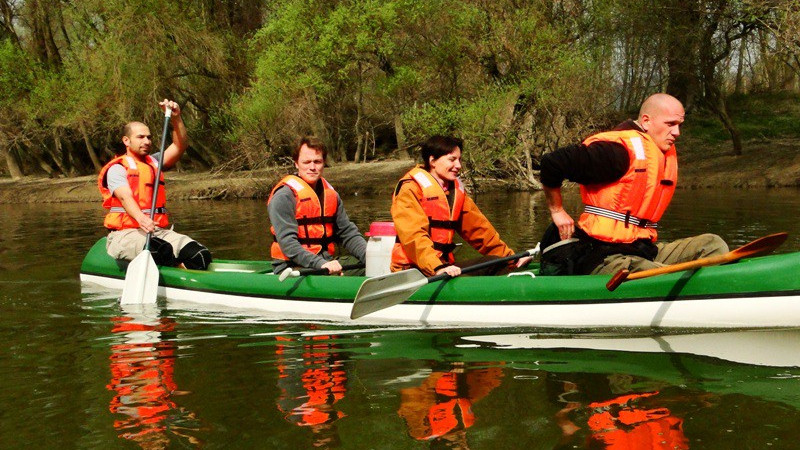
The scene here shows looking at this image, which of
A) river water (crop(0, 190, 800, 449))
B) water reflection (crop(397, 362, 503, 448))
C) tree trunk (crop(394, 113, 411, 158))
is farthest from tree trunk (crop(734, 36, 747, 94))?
water reflection (crop(397, 362, 503, 448))

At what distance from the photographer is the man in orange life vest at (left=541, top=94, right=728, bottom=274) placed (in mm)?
4484

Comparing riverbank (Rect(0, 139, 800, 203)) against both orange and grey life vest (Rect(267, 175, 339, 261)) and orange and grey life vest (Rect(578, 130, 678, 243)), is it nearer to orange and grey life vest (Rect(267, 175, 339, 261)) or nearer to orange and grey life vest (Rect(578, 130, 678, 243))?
orange and grey life vest (Rect(267, 175, 339, 261))

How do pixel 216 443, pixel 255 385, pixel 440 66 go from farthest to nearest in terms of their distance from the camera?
1. pixel 440 66
2. pixel 255 385
3. pixel 216 443

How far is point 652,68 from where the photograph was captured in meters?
22.6

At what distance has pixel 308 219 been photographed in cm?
588

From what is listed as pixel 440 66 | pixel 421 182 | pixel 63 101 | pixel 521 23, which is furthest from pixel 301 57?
pixel 421 182

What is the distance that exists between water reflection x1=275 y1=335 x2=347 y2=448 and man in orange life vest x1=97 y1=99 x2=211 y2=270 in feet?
6.53

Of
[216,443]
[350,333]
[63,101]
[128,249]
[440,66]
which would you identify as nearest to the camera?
[216,443]

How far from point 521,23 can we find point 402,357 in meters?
11.5

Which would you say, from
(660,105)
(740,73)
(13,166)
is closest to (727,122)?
(740,73)

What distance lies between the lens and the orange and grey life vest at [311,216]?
5.83m

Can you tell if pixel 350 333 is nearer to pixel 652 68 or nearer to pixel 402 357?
pixel 402 357

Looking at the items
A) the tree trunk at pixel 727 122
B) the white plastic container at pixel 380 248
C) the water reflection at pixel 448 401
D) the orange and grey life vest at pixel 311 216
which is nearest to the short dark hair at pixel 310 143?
the orange and grey life vest at pixel 311 216

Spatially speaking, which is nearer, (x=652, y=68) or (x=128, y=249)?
(x=128, y=249)
